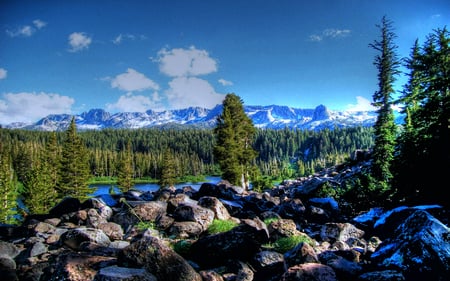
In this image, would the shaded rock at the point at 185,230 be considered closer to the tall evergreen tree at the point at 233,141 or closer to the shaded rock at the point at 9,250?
the shaded rock at the point at 9,250

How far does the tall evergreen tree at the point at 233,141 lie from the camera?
34.1m

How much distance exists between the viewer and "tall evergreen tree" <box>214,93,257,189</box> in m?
34.1

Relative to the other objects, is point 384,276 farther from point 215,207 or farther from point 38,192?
point 38,192

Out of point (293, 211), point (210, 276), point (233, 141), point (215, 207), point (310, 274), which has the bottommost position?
point (293, 211)

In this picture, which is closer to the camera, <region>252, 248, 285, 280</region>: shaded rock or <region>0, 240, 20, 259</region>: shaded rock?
<region>252, 248, 285, 280</region>: shaded rock

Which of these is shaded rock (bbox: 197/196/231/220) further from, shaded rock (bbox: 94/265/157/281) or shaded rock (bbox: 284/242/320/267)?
shaded rock (bbox: 94/265/157/281)

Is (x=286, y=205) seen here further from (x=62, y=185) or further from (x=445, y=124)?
(x=62, y=185)

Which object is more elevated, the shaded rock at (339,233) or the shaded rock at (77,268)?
the shaded rock at (77,268)

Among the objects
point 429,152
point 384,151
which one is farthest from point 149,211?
point 384,151

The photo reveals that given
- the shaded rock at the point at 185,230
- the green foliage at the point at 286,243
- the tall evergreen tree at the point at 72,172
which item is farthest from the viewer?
the tall evergreen tree at the point at 72,172

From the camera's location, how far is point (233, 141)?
1374 inches

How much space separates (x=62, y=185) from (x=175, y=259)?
46061 millimetres

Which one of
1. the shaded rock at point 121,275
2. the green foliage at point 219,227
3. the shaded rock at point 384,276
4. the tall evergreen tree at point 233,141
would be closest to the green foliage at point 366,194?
the green foliage at point 219,227

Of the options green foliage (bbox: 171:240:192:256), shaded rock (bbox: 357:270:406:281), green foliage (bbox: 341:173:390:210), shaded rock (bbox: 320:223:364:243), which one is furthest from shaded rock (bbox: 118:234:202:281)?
green foliage (bbox: 341:173:390:210)
